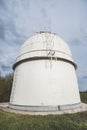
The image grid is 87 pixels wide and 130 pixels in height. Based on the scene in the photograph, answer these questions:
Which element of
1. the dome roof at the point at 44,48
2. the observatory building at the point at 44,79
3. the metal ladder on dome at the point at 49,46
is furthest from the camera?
the dome roof at the point at 44,48

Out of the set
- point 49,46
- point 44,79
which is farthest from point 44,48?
point 44,79

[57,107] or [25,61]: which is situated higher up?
[25,61]

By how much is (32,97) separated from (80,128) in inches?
289

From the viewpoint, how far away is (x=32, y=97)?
14320 mm

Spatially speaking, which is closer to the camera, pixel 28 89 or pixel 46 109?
pixel 46 109

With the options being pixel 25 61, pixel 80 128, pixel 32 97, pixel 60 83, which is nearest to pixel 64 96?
pixel 60 83

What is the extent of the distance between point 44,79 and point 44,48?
10.9 feet

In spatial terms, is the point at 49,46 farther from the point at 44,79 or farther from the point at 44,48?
the point at 44,79

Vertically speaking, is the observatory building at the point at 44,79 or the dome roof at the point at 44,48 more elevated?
the dome roof at the point at 44,48

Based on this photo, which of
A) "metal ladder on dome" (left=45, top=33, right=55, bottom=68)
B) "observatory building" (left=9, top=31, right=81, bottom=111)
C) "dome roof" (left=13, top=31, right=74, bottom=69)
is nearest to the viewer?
"observatory building" (left=9, top=31, right=81, bottom=111)

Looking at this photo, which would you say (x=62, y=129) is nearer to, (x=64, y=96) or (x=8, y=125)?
(x=8, y=125)

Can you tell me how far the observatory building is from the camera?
14125 mm

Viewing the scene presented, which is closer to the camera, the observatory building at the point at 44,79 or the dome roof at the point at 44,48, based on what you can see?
the observatory building at the point at 44,79

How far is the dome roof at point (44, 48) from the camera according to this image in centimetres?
1571
